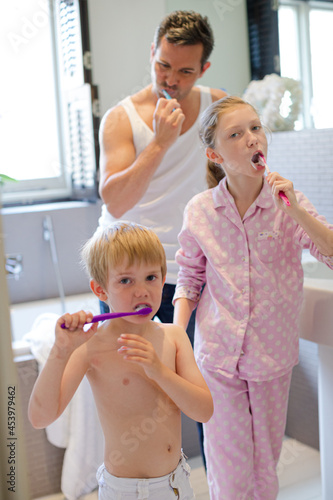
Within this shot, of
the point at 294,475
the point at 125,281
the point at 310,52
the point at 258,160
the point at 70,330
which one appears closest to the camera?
the point at 70,330

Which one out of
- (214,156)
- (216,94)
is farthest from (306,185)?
(214,156)

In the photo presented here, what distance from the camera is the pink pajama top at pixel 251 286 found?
98 cm

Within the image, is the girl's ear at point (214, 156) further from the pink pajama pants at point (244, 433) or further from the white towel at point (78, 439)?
the white towel at point (78, 439)

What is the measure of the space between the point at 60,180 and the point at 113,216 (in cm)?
139

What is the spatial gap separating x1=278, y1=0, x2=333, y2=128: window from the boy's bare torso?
131cm

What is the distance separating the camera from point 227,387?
3.29 feet

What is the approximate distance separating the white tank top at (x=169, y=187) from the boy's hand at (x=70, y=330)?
1.67 feet

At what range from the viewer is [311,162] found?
1.66 metres

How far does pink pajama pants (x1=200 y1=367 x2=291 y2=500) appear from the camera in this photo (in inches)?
39.6

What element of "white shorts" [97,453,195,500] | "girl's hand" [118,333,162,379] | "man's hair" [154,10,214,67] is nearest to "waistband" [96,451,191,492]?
"white shorts" [97,453,195,500]

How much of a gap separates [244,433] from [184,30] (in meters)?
0.79

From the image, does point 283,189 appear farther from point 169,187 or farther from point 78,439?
point 78,439

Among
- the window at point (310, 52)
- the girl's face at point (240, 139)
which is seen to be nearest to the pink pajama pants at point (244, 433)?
the girl's face at point (240, 139)

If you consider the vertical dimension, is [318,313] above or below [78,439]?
above
